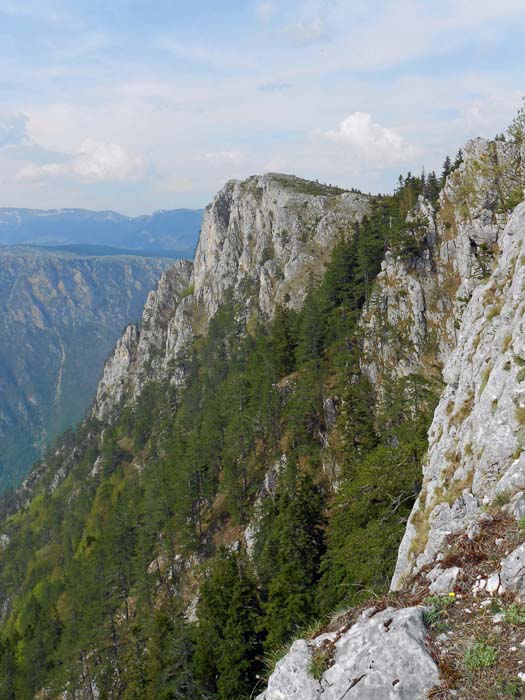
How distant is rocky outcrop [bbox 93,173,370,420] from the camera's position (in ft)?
415

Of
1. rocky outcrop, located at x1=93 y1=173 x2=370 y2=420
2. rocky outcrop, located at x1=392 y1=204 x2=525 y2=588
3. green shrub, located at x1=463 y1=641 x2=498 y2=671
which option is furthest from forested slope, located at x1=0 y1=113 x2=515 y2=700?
rocky outcrop, located at x1=392 y1=204 x2=525 y2=588

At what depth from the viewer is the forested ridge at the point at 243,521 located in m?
39.3

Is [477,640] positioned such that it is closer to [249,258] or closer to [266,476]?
[266,476]

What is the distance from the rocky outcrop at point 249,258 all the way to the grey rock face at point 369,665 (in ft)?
347

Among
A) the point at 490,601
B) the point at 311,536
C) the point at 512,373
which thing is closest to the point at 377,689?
the point at 490,601

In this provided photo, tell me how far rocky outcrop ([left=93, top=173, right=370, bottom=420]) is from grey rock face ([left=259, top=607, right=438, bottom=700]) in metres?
106

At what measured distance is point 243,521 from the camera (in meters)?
71.4

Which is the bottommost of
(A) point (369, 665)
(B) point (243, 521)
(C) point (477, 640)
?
(B) point (243, 521)

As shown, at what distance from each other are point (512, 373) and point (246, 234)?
500 ft

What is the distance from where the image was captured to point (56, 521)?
490 ft

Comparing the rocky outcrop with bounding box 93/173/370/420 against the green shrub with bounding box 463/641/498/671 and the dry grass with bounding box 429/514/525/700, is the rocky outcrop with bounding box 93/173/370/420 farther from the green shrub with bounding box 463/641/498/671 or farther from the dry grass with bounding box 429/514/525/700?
the green shrub with bounding box 463/641/498/671

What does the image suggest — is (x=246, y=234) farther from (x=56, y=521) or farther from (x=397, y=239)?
(x=56, y=521)

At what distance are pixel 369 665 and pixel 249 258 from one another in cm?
15395

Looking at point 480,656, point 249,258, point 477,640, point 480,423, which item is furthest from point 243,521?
point 249,258
